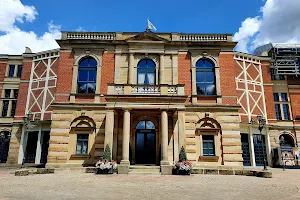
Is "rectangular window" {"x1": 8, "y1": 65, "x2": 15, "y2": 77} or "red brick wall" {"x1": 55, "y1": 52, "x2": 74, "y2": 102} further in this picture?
"rectangular window" {"x1": 8, "y1": 65, "x2": 15, "y2": 77}

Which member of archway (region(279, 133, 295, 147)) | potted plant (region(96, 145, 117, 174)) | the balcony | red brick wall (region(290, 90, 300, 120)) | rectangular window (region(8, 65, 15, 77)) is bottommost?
potted plant (region(96, 145, 117, 174))

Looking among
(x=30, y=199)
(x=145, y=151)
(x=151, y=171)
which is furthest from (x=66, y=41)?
(x=30, y=199)

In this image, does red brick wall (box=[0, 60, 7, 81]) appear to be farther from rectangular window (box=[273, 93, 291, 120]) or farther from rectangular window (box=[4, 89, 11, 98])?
rectangular window (box=[273, 93, 291, 120])

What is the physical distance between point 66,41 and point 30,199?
1469 cm

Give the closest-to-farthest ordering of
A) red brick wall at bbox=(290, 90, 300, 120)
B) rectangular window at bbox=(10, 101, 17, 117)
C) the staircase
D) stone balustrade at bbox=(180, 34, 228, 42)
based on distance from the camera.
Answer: the staircase → stone balustrade at bbox=(180, 34, 228, 42) → rectangular window at bbox=(10, 101, 17, 117) → red brick wall at bbox=(290, 90, 300, 120)

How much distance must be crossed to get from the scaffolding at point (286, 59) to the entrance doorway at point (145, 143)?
1850 centimetres

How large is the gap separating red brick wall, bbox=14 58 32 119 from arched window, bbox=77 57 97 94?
10528mm

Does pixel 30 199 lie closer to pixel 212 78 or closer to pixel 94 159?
pixel 94 159

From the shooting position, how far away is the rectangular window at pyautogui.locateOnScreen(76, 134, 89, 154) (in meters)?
17.2

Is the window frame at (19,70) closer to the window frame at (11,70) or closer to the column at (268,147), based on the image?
the window frame at (11,70)

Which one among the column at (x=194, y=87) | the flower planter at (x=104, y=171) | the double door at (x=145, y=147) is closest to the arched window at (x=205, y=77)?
the column at (x=194, y=87)

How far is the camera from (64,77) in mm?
18453

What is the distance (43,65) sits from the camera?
25641 mm

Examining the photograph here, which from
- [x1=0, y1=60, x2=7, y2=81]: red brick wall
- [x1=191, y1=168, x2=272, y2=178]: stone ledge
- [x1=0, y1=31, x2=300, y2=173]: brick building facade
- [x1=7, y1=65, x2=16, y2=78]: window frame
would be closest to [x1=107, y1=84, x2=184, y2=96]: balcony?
[x1=0, y1=31, x2=300, y2=173]: brick building facade
